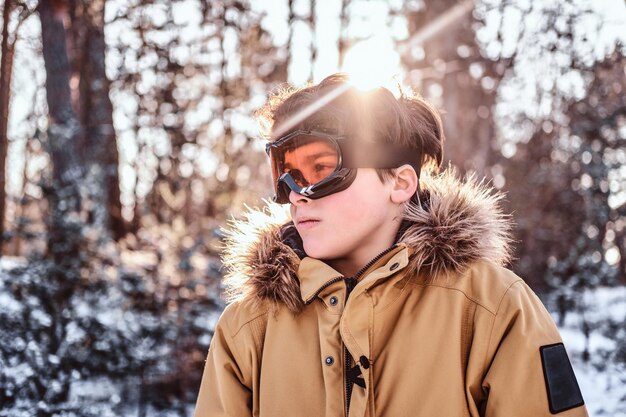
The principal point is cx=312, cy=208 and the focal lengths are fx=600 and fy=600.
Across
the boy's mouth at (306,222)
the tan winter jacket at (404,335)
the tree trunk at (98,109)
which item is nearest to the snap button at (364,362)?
the tan winter jacket at (404,335)

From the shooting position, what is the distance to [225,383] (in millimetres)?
2145

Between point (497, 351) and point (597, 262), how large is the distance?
567 cm

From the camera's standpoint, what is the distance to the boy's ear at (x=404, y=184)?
7.34ft

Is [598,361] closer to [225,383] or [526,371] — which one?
[526,371]

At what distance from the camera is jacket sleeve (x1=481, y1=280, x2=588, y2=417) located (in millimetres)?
1775

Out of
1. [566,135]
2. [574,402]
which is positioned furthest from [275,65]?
[574,402]

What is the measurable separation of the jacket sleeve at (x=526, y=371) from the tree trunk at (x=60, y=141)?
4108 millimetres

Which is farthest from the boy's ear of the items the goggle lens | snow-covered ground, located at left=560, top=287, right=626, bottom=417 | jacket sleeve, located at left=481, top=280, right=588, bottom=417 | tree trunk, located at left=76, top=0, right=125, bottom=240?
tree trunk, located at left=76, top=0, right=125, bottom=240

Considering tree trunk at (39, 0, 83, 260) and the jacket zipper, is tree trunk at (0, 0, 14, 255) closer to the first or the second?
tree trunk at (39, 0, 83, 260)

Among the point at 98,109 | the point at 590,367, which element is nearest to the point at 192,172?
the point at 98,109

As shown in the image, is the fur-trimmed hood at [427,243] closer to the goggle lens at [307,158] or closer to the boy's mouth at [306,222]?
the boy's mouth at [306,222]

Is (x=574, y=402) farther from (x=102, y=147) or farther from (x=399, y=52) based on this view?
(x=399, y=52)

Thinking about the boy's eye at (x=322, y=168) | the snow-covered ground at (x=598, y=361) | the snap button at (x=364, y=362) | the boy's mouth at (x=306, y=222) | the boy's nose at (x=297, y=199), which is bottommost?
the snow-covered ground at (x=598, y=361)

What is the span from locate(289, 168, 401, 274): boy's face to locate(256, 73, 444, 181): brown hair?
78 mm
